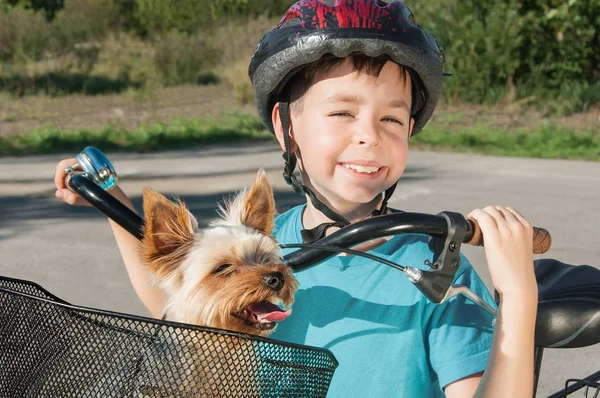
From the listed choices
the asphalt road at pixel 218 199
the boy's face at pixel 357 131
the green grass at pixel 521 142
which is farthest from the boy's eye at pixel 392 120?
the green grass at pixel 521 142

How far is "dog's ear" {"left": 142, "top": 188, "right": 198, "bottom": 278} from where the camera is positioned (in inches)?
70.1

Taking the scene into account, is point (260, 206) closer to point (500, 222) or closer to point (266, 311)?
point (266, 311)

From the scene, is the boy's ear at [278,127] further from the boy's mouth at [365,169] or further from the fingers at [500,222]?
the fingers at [500,222]

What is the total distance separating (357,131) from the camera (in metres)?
2.14

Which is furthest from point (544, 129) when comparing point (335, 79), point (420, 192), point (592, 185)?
point (335, 79)

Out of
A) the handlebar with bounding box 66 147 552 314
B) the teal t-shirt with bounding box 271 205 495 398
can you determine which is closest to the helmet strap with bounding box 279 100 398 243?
the teal t-shirt with bounding box 271 205 495 398

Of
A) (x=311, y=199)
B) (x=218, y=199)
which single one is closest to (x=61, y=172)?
(x=311, y=199)

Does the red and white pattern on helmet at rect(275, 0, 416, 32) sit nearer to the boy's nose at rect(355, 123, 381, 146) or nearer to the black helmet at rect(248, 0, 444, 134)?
the black helmet at rect(248, 0, 444, 134)

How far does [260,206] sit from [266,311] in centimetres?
27

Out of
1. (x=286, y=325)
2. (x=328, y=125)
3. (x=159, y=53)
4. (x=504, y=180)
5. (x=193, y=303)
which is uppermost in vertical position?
(x=328, y=125)

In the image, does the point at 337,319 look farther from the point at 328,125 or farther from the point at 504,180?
the point at 504,180

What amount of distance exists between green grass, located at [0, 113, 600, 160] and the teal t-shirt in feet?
38.1

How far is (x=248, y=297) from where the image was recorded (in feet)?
5.89

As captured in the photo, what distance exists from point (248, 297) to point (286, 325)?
37cm
